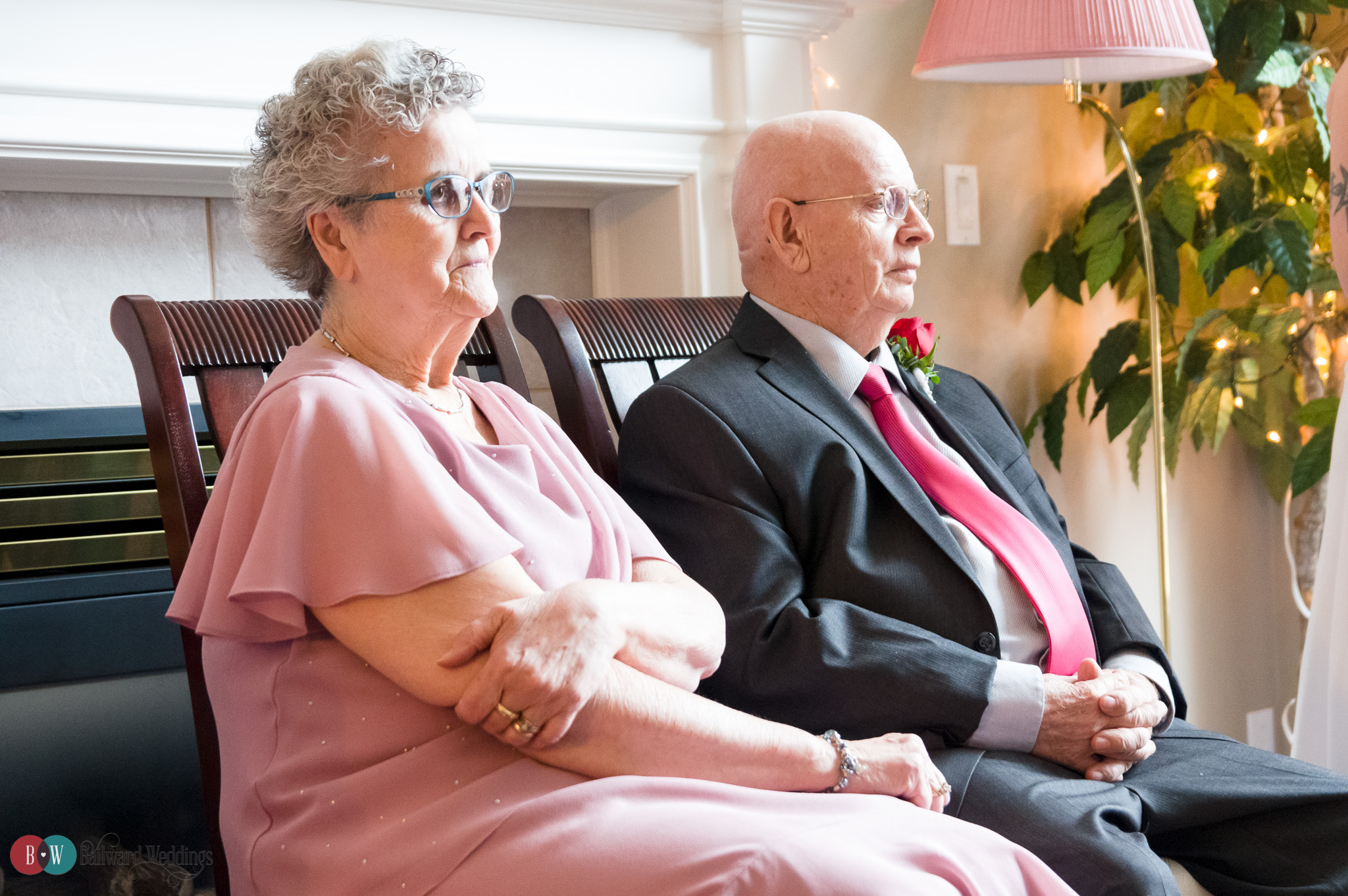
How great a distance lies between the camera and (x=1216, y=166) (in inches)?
92.2

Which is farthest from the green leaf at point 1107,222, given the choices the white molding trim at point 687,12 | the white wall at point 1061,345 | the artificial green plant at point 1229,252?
the white molding trim at point 687,12

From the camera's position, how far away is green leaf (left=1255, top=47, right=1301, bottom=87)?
2.23 m

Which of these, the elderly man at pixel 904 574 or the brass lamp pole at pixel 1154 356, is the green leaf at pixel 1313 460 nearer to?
the brass lamp pole at pixel 1154 356

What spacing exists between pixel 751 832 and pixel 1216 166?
6.31ft

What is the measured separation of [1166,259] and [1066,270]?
196 millimetres

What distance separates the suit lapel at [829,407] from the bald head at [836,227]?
0.20 ft

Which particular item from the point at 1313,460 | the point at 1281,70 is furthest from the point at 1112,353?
the point at 1281,70

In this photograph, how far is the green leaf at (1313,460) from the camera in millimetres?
2260

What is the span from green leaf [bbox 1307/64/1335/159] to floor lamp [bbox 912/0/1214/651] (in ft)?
1.30

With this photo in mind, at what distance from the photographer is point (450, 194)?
1.19 metres

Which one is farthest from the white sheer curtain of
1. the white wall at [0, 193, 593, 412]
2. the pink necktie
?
the white wall at [0, 193, 593, 412]

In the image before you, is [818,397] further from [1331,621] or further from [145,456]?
[145,456]

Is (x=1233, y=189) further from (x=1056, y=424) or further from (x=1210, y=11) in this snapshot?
(x=1056, y=424)

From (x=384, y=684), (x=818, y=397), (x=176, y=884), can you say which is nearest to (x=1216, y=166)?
(x=818, y=397)
